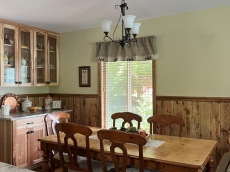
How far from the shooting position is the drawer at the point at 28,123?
3.35 metres

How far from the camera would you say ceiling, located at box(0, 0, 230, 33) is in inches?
111

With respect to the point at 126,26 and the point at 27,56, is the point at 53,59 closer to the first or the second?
the point at 27,56

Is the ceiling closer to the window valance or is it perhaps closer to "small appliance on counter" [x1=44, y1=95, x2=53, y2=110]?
the window valance

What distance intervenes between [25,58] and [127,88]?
5.89 feet

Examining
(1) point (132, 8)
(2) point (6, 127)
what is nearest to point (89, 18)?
(1) point (132, 8)

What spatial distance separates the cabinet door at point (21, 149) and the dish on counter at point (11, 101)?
0.65 meters

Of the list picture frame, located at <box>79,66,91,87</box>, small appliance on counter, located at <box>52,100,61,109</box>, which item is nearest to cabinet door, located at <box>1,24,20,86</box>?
small appliance on counter, located at <box>52,100,61,109</box>

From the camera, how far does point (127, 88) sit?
12.4 ft

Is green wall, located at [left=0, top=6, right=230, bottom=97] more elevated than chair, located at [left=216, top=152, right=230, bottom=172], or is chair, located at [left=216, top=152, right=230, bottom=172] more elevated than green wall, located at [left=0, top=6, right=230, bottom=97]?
→ green wall, located at [left=0, top=6, right=230, bottom=97]

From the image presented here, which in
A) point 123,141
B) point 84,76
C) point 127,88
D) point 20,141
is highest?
point 84,76

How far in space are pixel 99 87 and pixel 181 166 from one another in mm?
2373

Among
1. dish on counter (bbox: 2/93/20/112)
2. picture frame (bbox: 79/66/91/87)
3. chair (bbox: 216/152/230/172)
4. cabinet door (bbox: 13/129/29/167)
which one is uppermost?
picture frame (bbox: 79/66/91/87)

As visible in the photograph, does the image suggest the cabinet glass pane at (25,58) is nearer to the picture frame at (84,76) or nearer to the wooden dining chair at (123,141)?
the picture frame at (84,76)

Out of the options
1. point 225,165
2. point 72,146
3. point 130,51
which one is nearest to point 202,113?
point 130,51
